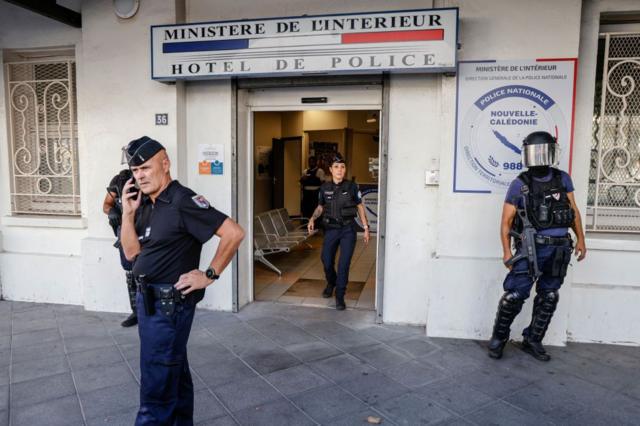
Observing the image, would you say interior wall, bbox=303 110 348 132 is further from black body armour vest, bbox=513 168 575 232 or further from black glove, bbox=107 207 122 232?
black body armour vest, bbox=513 168 575 232

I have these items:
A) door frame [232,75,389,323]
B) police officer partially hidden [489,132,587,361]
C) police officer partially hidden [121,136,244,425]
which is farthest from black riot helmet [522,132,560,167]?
police officer partially hidden [121,136,244,425]

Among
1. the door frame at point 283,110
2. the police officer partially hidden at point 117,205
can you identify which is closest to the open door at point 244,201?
the door frame at point 283,110

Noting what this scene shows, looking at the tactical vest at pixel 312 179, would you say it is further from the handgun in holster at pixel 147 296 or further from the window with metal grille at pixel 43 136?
the handgun in holster at pixel 147 296

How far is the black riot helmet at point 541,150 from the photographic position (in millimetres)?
3768

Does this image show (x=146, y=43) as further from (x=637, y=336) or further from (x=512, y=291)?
(x=637, y=336)

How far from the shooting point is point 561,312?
4.34 metres

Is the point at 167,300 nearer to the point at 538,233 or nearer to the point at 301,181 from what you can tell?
the point at 538,233

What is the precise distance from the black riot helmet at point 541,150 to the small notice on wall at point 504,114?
53 centimetres

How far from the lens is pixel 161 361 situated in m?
2.45

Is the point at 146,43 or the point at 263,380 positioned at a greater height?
the point at 146,43

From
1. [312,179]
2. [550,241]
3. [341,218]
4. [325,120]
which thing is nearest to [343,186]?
[341,218]

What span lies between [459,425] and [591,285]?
2314 mm

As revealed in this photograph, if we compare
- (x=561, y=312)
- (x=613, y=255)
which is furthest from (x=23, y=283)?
(x=613, y=255)

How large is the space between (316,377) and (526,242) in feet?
6.56
